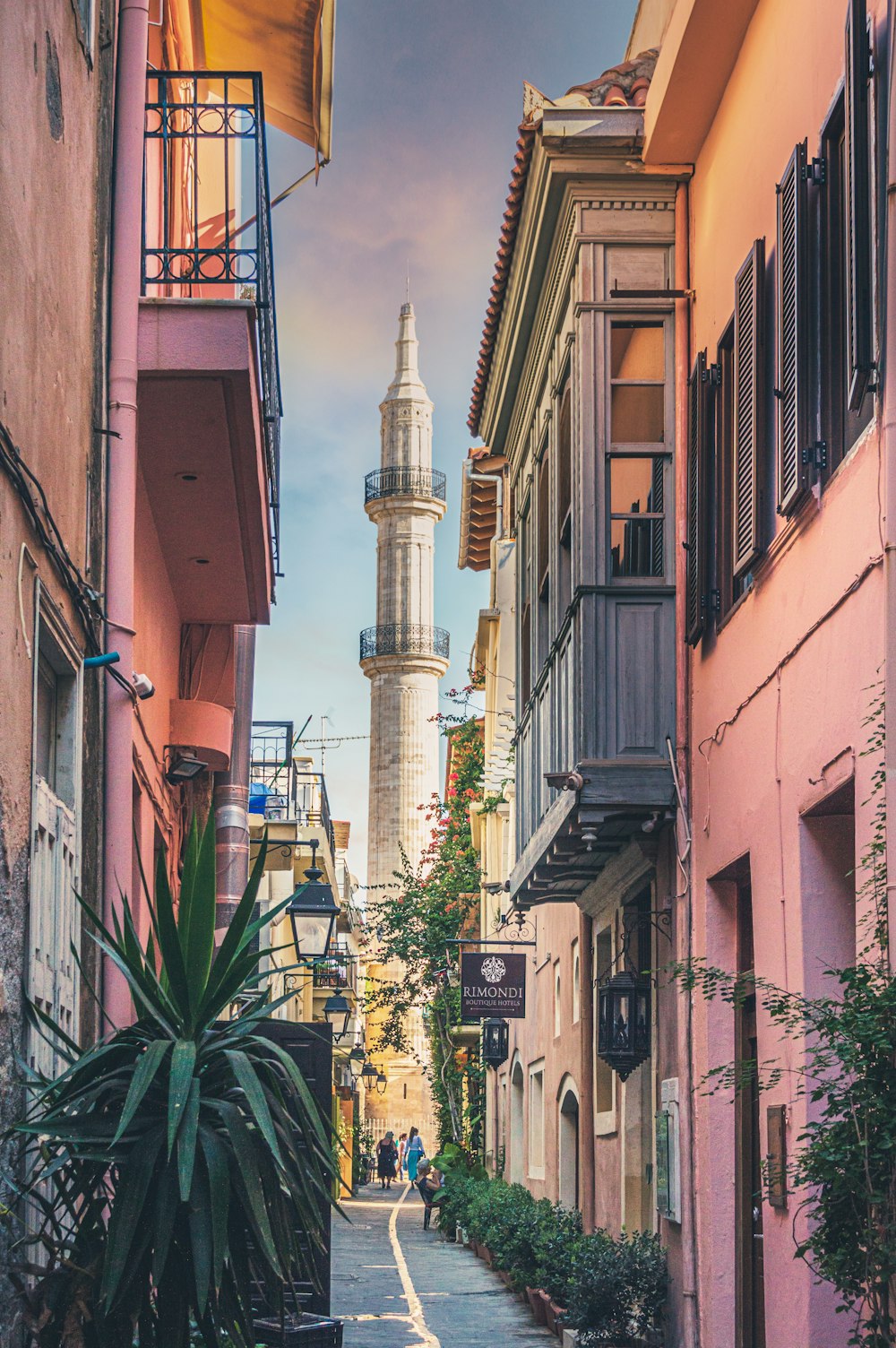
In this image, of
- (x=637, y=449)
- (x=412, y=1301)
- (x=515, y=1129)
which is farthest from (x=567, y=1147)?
(x=637, y=449)

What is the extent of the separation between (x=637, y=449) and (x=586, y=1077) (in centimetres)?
683

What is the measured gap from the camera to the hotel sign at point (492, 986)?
66.6ft

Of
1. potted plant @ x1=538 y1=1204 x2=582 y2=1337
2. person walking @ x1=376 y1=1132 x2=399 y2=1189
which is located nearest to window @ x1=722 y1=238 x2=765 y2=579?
potted plant @ x1=538 y1=1204 x2=582 y2=1337

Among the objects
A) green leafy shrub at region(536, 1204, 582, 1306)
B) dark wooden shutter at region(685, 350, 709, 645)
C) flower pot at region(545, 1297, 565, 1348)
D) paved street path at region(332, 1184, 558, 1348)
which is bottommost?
paved street path at region(332, 1184, 558, 1348)

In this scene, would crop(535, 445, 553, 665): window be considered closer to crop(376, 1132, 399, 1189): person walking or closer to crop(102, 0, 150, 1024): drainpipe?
crop(102, 0, 150, 1024): drainpipe

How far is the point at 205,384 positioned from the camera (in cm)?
915

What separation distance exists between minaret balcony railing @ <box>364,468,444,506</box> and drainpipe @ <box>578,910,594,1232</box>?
181ft

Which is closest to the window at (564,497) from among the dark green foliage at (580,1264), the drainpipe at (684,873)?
the drainpipe at (684,873)

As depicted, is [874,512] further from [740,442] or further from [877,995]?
[740,442]

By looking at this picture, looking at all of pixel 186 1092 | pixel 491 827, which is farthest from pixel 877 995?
pixel 491 827

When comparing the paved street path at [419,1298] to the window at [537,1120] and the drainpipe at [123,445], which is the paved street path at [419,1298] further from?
the drainpipe at [123,445]

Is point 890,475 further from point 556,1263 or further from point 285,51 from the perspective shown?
point 556,1263

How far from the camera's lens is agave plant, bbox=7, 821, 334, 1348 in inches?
216

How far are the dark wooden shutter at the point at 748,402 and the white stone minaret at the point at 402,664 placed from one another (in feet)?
186
